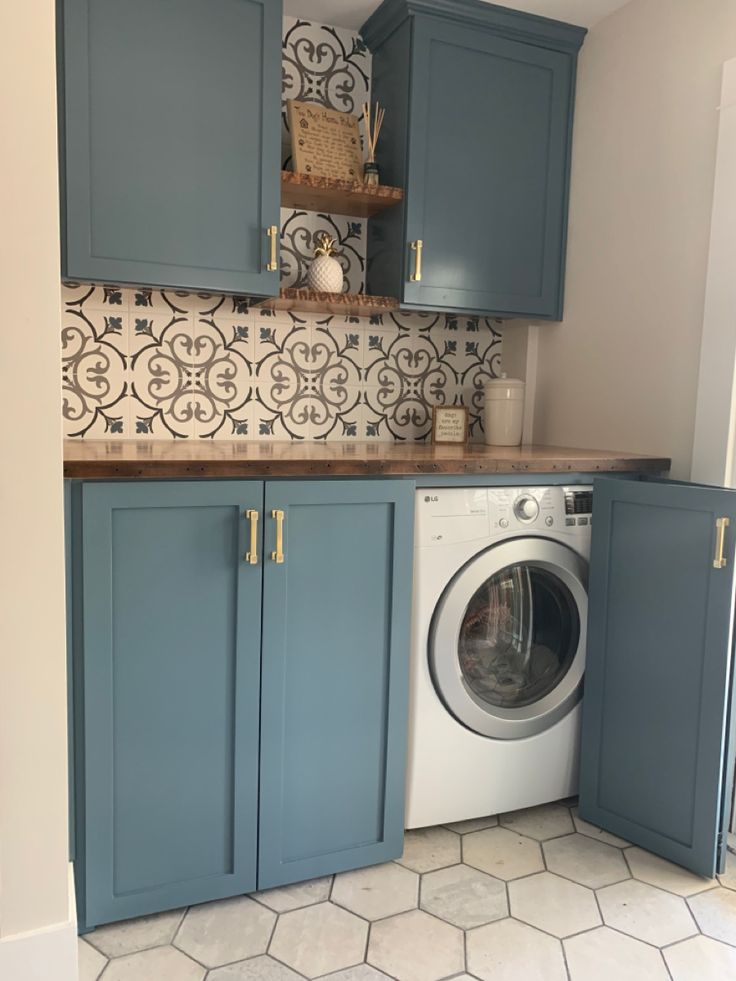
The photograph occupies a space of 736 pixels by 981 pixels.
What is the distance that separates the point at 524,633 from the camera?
2109 millimetres

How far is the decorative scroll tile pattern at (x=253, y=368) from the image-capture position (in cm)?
218

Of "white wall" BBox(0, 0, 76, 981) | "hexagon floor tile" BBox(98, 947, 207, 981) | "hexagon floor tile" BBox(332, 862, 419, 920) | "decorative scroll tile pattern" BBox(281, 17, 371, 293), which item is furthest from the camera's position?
"decorative scroll tile pattern" BBox(281, 17, 371, 293)

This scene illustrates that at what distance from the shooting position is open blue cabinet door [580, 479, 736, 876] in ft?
6.02

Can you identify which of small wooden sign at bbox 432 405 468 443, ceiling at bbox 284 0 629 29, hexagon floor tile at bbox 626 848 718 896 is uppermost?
ceiling at bbox 284 0 629 29

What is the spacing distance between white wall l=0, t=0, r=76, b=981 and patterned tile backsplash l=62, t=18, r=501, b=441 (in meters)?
0.91

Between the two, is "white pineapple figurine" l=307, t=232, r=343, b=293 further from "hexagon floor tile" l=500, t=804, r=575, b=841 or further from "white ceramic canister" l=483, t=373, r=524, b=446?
"hexagon floor tile" l=500, t=804, r=575, b=841

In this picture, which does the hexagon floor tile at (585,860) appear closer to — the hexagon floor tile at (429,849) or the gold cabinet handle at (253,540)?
the hexagon floor tile at (429,849)

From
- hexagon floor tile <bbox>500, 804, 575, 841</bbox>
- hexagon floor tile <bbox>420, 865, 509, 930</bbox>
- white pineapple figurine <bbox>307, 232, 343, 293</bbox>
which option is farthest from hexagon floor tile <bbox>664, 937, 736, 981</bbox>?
white pineapple figurine <bbox>307, 232, 343, 293</bbox>

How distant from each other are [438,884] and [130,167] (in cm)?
190

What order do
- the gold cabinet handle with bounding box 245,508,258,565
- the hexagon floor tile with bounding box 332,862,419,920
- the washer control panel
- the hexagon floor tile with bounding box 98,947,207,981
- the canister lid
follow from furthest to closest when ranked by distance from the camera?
1. the canister lid
2. the washer control panel
3. the hexagon floor tile with bounding box 332,862,419,920
4. the gold cabinet handle with bounding box 245,508,258,565
5. the hexagon floor tile with bounding box 98,947,207,981

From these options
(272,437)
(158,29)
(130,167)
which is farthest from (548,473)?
(158,29)

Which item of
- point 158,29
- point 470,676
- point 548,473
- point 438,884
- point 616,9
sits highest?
point 616,9

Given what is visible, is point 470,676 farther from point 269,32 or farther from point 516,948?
point 269,32

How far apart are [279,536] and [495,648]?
0.74m
